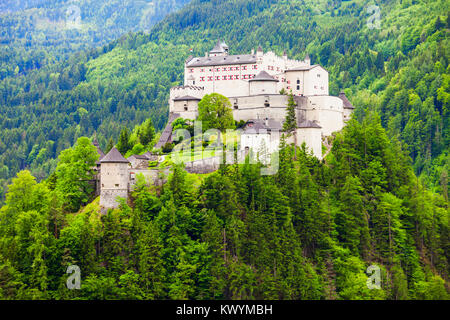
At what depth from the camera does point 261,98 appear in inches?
3312

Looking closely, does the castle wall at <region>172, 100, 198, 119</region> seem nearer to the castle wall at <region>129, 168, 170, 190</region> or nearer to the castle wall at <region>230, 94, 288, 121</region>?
the castle wall at <region>230, 94, 288, 121</region>

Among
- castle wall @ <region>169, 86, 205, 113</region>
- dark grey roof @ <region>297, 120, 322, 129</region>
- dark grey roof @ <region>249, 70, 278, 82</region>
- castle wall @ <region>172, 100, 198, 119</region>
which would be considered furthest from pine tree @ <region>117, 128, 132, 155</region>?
dark grey roof @ <region>297, 120, 322, 129</region>

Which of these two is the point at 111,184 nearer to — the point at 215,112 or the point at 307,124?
the point at 215,112

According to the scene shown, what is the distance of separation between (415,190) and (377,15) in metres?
129

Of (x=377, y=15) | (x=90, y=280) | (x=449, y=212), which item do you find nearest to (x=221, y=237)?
(x=90, y=280)

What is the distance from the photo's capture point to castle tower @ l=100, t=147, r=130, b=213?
6534cm

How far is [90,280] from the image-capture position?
2323 inches

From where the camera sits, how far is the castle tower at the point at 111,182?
65338 mm

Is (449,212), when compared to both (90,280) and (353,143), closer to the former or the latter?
(353,143)
